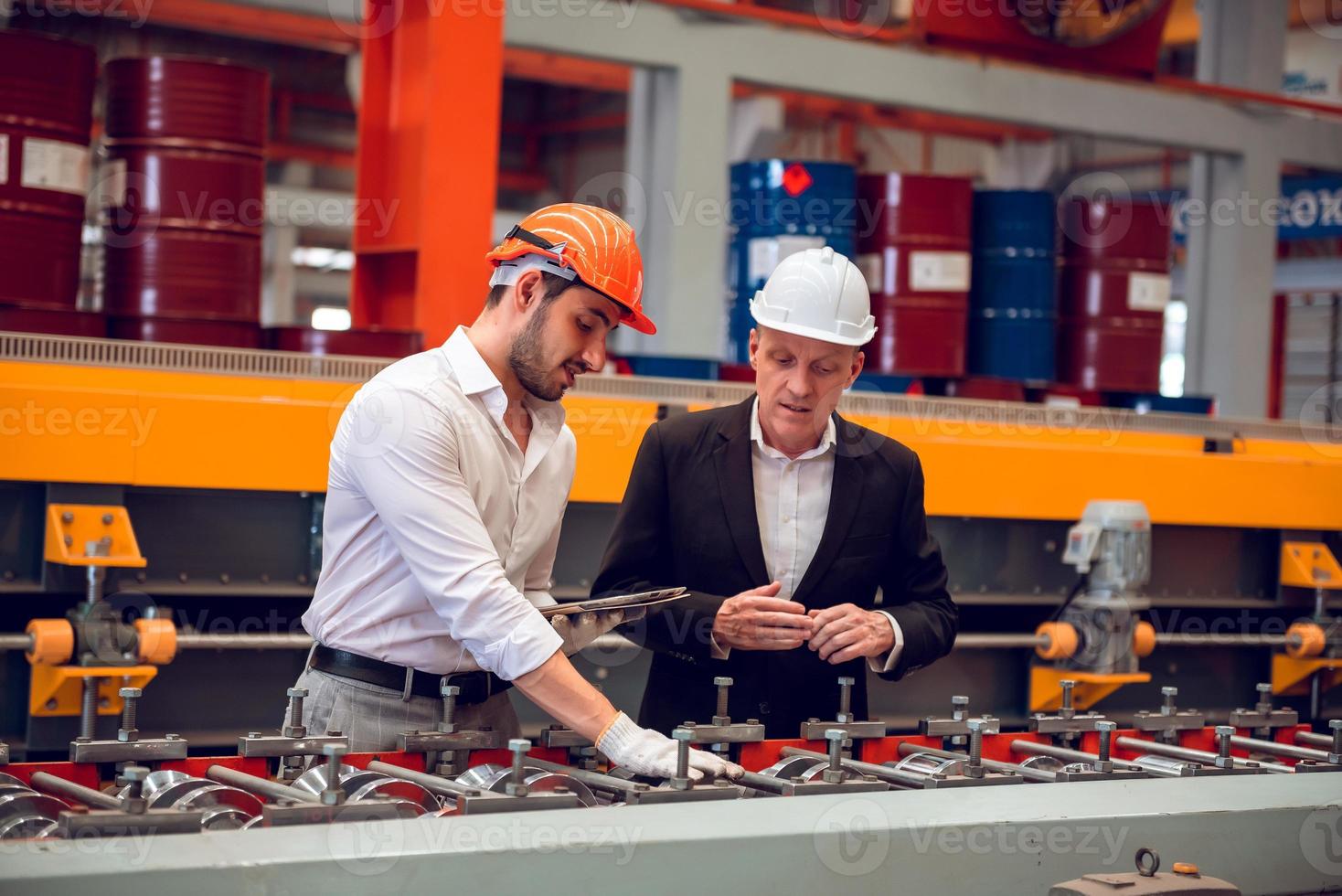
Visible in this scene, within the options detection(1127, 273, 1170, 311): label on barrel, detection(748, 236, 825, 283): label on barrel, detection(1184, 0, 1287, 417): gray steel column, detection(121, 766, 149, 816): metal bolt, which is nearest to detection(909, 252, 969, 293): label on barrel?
detection(748, 236, 825, 283): label on barrel

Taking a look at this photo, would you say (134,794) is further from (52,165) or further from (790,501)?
(52,165)

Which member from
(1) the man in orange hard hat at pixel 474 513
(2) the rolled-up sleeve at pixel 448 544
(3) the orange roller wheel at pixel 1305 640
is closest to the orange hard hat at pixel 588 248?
(1) the man in orange hard hat at pixel 474 513

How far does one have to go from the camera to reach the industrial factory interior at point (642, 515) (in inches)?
65.7

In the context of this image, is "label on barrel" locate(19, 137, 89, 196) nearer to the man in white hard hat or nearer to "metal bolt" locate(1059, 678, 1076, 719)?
the man in white hard hat

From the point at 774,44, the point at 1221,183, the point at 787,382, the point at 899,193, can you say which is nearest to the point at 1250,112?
the point at 1221,183

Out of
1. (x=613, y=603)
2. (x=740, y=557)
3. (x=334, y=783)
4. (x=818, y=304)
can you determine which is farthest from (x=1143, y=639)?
(x=334, y=783)

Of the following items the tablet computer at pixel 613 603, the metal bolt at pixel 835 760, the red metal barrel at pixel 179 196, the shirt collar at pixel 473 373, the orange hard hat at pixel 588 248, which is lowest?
the metal bolt at pixel 835 760

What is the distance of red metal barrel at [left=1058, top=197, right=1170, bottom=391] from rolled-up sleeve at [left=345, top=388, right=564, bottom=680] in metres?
3.46

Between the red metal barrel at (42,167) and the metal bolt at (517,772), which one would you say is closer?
the metal bolt at (517,772)

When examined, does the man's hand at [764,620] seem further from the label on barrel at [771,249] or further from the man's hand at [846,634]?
the label on barrel at [771,249]

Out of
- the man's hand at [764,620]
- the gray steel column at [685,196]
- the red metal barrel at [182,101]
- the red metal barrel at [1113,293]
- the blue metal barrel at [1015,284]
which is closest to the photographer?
the man's hand at [764,620]

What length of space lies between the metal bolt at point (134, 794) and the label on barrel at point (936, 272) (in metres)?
3.38

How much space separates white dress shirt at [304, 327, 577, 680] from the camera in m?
1.87

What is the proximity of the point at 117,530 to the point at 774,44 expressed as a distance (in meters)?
3.81
